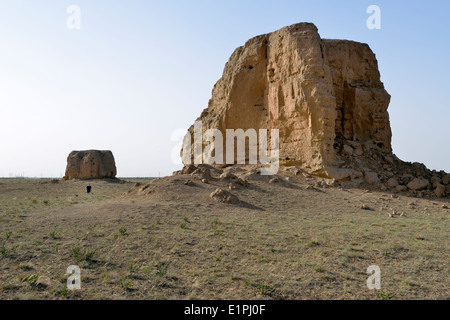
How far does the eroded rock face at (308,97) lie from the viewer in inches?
703

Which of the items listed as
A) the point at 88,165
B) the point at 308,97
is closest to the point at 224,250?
the point at 308,97

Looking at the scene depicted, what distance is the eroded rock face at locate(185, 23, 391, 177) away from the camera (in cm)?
1786

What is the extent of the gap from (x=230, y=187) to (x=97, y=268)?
→ 9.08 meters

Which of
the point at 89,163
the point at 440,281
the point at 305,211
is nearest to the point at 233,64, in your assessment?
the point at 305,211

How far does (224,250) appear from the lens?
771cm

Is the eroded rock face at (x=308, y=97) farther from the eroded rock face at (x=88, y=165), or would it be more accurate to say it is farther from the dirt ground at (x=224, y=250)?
the eroded rock face at (x=88, y=165)

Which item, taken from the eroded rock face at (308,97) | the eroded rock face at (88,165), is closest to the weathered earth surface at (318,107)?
the eroded rock face at (308,97)

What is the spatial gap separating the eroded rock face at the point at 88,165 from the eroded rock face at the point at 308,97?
13.7m

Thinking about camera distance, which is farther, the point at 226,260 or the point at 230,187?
the point at 230,187

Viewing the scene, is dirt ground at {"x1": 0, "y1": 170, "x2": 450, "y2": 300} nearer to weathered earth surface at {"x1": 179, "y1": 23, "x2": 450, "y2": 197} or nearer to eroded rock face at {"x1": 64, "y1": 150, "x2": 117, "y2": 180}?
weathered earth surface at {"x1": 179, "y1": 23, "x2": 450, "y2": 197}

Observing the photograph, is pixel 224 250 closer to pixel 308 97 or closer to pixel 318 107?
pixel 318 107
